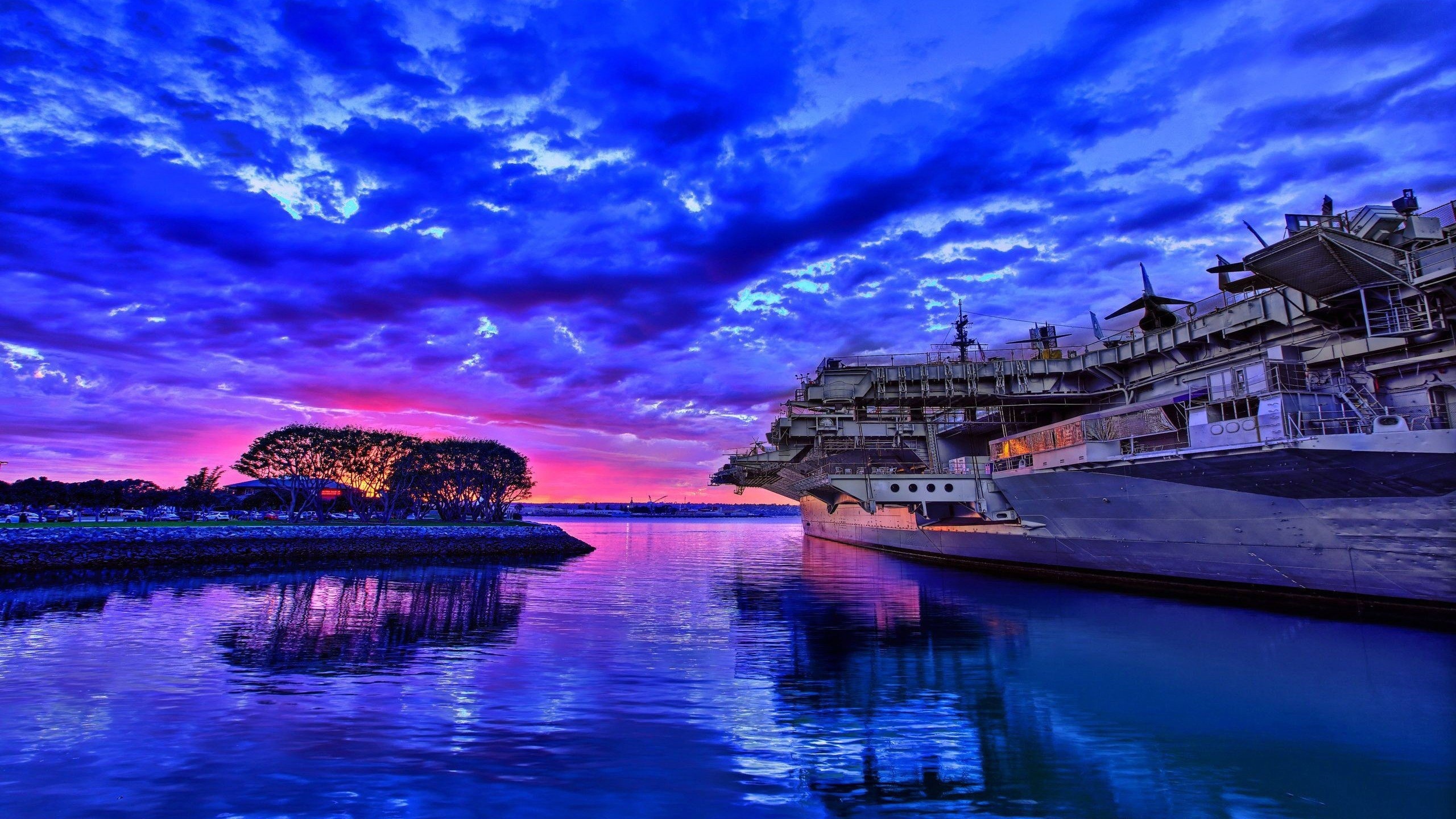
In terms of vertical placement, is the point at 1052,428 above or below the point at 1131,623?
above

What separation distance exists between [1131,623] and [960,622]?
4684 mm

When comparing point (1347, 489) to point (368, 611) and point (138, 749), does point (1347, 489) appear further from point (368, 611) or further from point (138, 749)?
point (368, 611)

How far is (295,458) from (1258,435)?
64.2 m

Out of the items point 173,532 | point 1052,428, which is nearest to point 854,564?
point 1052,428

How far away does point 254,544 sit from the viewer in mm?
43281

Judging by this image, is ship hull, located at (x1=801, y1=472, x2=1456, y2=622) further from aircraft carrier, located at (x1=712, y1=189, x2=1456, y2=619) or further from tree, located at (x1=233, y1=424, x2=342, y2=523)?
tree, located at (x1=233, y1=424, x2=342, y2=523)

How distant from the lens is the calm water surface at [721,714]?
22.6 ft

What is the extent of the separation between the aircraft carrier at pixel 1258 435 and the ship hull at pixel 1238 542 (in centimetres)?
5

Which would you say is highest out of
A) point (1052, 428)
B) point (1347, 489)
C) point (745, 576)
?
point (1052, 428)

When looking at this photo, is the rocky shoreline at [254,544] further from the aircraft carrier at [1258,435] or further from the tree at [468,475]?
the aircraft carrier at [1258,435]

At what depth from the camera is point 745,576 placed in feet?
113

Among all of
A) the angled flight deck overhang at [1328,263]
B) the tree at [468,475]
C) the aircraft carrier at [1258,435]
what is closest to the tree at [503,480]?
the tree at [468,475]

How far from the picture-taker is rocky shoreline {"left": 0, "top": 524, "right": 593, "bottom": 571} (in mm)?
33625

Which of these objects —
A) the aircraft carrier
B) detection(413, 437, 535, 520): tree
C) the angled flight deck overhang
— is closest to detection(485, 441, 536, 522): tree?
detection(413, 437, 535, 520): tree
